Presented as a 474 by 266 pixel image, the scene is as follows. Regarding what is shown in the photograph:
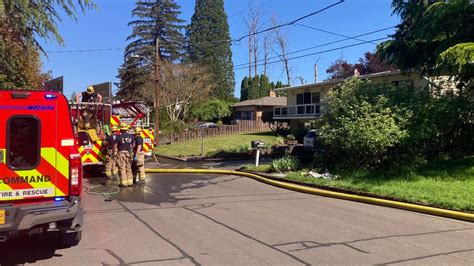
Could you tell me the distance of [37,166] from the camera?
18.2ft

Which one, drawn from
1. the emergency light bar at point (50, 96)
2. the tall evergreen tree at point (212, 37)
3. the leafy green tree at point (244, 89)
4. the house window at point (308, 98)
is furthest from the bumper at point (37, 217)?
the tall evergreen tree at point (212, 37)

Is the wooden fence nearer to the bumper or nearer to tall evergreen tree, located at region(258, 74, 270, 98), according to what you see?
tall evergreen tree, located at region(258, 74, 270, 98)

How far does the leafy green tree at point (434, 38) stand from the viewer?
42.0ft

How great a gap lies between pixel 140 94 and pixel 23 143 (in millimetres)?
52751

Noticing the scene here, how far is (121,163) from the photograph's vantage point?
12680mm

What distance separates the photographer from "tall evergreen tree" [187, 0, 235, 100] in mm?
80000

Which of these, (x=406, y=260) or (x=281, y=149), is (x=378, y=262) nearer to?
(x=406, y=260)

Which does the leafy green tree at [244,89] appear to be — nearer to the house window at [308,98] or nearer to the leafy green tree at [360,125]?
the house window at [308,98]

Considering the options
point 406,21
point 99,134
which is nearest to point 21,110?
point 99,134

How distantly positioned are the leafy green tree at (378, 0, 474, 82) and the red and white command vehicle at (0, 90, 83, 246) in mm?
10355

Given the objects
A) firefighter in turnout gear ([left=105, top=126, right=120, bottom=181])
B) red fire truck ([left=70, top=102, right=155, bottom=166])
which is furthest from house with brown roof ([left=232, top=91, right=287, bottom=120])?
firefighter in turnout gear ([left=105, top=126, right=120, bottom=181])

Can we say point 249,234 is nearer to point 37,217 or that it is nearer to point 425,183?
point 37,217

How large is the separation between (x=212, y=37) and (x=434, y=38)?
2683 inches

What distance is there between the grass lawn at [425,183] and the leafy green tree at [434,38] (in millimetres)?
2766
